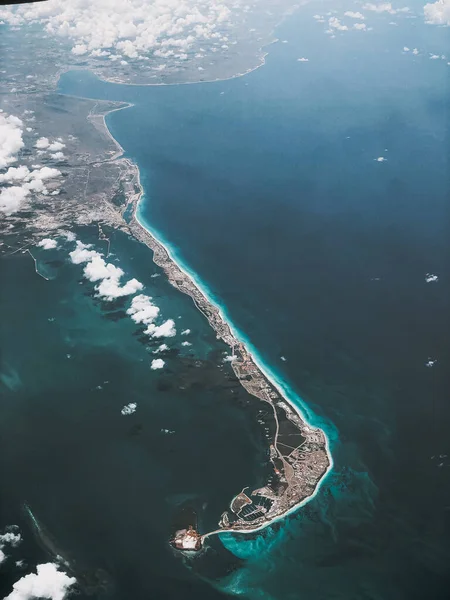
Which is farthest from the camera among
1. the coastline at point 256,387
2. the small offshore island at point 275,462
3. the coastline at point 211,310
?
the coastline at point 211,310

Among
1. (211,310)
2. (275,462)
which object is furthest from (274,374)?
(211,310)

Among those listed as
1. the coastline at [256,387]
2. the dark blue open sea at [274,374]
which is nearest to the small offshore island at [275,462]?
the coastline at [256,387]

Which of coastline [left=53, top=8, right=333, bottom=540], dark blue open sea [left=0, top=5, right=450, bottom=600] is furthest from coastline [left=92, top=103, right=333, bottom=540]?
dark blue open sea [left=0, top=5, right=450, bottom=600]

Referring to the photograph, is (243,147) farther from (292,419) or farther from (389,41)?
(389,41)

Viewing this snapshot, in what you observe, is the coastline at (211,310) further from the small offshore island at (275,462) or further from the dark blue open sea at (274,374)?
the dark blue open sea at (274,374)

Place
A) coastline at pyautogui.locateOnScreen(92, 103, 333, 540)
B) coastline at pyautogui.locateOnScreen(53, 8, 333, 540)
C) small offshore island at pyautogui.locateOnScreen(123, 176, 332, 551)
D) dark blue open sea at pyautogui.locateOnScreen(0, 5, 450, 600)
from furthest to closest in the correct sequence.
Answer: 1. coastline at pyautogui.locateOnScreen(92, 103, 333, 540)
2. coastline at pyautogui.locateOnScreen(53, 8, 333, 540)
3. small offshore island at pyautogui.locateOnScreen(123, 176, 332, 551)
4. dark blue open sea at pyautogui.locateOnScreen(0, 5, 450, 600)

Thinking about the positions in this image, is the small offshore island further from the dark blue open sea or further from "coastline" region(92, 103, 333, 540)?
the dark blue open sea
